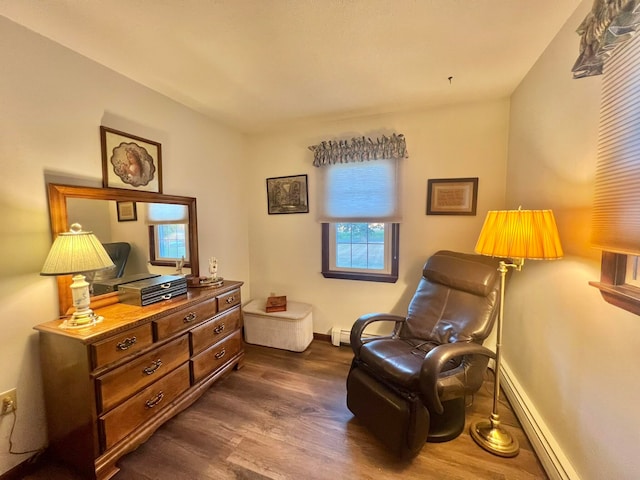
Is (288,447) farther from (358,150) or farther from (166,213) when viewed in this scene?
(358,150)

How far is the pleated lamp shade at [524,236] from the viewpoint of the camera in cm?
130

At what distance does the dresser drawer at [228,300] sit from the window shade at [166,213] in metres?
0.76

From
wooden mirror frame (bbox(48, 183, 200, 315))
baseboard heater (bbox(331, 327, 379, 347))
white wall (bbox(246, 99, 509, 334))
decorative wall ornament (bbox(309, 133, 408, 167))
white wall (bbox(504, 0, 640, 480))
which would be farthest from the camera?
baseboard heater (bbox(331, 327, 379, 347))

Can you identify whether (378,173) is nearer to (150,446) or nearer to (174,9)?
(174,9)

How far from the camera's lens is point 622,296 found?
0.94 m

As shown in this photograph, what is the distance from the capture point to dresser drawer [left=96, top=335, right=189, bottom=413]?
1371 mm

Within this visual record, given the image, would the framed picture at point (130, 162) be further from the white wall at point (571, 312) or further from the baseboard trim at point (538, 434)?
the baseboard trim at point (538, 434)

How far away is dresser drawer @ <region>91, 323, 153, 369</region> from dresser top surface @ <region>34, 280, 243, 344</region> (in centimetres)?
4

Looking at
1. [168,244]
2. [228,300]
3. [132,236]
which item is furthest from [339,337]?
[132,236]

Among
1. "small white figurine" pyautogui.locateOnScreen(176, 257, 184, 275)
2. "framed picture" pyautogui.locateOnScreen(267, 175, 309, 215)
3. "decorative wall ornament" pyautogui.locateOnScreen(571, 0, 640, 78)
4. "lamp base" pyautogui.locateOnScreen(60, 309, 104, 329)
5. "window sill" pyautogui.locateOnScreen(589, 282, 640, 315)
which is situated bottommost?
"lamp base" pyautogui.locateOnScreen(60, 309, 104, 329)

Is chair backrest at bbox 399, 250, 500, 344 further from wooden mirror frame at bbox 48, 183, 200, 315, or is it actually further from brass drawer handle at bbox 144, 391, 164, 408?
wooden mirror frame at bbox 48, 183, 200, 315

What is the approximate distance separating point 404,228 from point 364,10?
5.76 ft

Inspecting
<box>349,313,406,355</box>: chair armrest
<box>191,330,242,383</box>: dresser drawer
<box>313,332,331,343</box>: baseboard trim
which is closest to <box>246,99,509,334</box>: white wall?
<box>313,332,331,343</box>: baseboard trim

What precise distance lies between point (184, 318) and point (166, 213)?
898 mm
